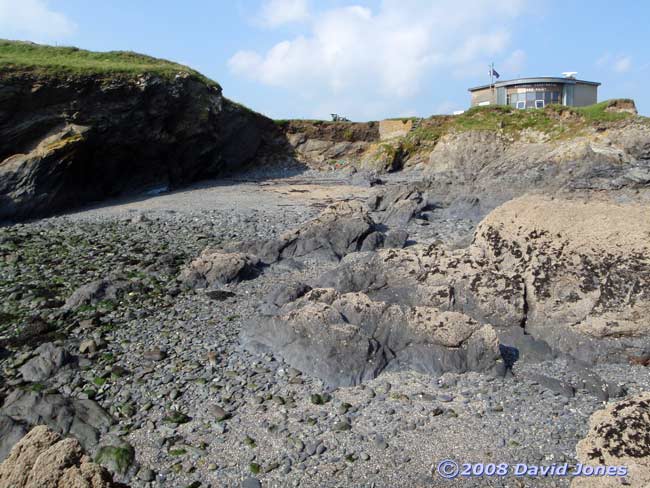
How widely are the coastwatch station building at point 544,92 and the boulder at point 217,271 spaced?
29.5m

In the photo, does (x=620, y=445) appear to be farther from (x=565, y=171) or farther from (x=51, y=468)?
(x=565, y=171)

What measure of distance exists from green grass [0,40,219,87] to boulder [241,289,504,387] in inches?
609

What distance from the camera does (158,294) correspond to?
33.1ft

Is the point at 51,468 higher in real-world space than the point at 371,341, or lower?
higher

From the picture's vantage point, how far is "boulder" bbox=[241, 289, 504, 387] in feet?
22.0

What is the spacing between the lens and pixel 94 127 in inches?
759

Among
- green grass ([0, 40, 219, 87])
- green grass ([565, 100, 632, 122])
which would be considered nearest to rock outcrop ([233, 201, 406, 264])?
green grass ([0, 40, 219, 87])

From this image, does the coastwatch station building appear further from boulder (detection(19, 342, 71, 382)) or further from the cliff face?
boulder (detection(19, 342, 71, 382))

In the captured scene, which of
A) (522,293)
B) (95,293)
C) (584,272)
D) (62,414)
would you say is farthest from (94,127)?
(584,272)

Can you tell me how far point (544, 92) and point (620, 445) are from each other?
115 ft

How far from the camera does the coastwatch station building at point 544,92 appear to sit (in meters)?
34.9

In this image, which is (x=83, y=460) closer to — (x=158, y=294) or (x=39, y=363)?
(x=39, y=363)

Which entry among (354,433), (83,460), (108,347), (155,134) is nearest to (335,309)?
(354,433)

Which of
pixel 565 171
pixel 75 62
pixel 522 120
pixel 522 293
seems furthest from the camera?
pixel 522 120
